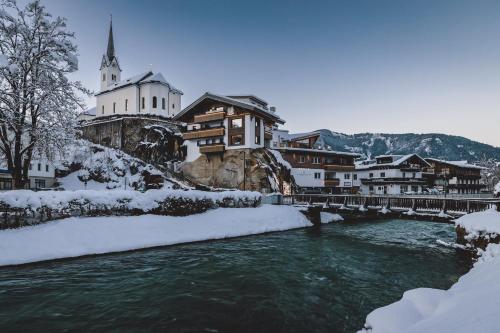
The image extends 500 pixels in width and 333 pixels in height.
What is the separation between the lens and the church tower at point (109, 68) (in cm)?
7886

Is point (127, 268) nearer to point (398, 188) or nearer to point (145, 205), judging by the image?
point (145, 205)

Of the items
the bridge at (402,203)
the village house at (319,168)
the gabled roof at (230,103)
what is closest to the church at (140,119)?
the gabled roof at (230,103)

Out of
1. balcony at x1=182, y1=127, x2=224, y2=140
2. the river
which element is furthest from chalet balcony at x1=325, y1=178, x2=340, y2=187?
the river

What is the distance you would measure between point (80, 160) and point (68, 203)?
33.9 meters

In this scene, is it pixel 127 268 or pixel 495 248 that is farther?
pixel 127 268

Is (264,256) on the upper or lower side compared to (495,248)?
lower

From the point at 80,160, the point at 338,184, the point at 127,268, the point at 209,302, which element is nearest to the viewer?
the point at 209,302

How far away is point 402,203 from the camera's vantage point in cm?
2467

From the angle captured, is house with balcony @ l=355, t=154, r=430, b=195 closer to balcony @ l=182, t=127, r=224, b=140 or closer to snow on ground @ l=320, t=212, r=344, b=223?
snow on ground @ l=320, t=212, r=344, b=223

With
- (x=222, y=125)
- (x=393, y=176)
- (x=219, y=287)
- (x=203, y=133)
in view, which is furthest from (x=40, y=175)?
(x=393, y=176)

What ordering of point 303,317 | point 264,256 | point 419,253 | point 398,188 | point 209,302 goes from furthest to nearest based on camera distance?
1. point 398,188
2. point 419,253
3. point 264,256
4. point 209,302
5. point 303,317

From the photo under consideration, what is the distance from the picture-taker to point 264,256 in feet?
57.4

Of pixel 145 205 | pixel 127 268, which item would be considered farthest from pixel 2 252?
pixel 145 205

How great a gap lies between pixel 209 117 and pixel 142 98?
25.2 metres
